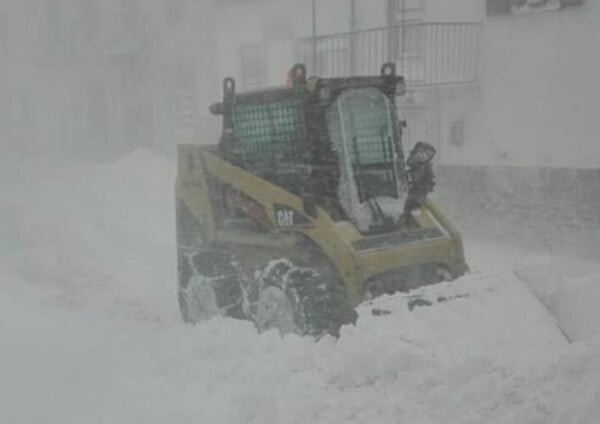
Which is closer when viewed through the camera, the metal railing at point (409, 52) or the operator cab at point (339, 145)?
the operator cab at point (339, 145)

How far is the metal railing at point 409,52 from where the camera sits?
24.4ft

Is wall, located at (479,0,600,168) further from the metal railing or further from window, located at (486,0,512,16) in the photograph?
the metal railing

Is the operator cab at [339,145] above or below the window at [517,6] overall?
below

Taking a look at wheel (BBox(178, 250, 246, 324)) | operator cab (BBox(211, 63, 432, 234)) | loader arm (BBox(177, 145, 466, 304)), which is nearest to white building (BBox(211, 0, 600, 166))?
operator cab (BBox(211, 63, 432, 234))

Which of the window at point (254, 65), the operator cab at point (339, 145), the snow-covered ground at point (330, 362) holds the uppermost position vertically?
the window at point (254, 65)

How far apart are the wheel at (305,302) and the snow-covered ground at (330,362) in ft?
0.36

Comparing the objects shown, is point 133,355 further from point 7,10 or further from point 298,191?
point 7,10

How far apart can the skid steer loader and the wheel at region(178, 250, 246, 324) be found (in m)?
0.07

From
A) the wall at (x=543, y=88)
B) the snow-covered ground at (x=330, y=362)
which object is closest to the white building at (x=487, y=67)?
the wall at (x=543, y=88)

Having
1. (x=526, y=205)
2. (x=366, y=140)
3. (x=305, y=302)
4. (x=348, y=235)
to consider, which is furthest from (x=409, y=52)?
(x=305, y=302)

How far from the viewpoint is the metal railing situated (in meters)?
7.43

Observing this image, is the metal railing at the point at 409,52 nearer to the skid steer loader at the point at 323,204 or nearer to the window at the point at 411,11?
the window at the point at 411,11

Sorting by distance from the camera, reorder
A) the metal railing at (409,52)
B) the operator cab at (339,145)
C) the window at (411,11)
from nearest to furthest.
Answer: the operator cab at (339,145), the metal railing at (409,52), the window at (411,11)

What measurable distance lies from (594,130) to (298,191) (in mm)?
3399
